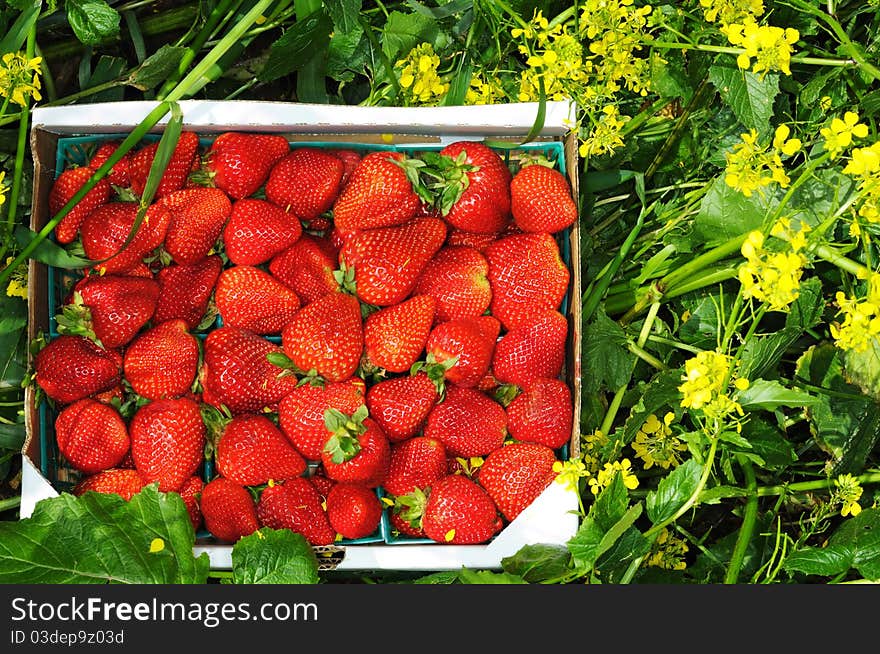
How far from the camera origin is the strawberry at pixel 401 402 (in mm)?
1480

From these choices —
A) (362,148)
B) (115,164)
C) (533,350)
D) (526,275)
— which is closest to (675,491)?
(533,350)

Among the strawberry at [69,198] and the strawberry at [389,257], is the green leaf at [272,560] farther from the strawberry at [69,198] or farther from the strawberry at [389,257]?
the strawberry at [69,198]

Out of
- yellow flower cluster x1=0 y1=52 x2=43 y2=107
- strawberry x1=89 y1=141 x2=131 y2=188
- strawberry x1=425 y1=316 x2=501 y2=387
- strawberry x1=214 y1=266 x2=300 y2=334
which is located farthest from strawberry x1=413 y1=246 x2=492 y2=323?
yellow flower cluster x1=0 y1=52 x2=43 y2=107

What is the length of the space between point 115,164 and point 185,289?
0.25 meters

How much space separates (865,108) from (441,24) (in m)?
0.81

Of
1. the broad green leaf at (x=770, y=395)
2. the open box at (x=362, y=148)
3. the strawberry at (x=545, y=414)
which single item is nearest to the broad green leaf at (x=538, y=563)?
the open box at (x=362, y=148)

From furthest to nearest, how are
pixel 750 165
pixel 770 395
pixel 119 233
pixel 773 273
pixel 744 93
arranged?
1. pixel 744 93
2. pixel 119 233
3. pixel 770 395
4. pixel 750 165
5. pixel 773 273

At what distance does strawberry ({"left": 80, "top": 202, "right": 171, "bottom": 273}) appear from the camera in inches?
57.6

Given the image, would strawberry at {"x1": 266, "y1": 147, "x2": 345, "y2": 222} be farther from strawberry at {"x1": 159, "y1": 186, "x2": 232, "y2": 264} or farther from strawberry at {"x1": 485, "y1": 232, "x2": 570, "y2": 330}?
strawberry at {"x1": 485, "y1": 232, "x2": 570, "y2": 330}

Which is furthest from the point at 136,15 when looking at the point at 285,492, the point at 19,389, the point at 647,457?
the point at 647,457

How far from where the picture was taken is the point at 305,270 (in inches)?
59.4

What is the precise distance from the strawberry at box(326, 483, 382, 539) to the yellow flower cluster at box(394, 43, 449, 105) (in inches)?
28.8

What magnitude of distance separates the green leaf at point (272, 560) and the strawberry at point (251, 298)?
14.9 inches

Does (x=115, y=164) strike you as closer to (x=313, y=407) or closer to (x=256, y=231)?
(x=256, y=231)
